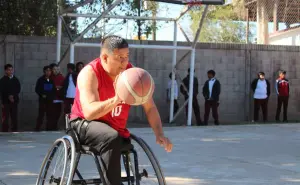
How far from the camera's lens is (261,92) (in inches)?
661

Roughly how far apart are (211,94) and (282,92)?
2.99 meters

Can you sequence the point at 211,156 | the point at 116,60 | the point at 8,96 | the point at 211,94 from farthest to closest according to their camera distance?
the point at 211,94 → the point at 8,96 → the point at 211,156 → the point at 116,60

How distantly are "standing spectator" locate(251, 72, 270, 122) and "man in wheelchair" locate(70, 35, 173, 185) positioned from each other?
1270cm

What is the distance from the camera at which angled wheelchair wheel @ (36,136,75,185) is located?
4074mm

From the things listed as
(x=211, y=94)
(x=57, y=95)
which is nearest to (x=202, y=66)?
(x=211, y=94)

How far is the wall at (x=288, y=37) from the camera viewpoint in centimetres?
1984

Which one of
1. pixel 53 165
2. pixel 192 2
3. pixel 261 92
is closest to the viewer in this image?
pixel 53 165

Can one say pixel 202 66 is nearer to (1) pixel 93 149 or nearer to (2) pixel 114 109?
(2) pixel 114 109

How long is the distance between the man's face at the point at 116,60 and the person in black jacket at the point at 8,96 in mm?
9549

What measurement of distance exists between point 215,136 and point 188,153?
2.83 meters

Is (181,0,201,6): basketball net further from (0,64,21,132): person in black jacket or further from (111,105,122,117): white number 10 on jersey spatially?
(111,105,122,117): white number 10 on jersey

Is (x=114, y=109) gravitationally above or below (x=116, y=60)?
below

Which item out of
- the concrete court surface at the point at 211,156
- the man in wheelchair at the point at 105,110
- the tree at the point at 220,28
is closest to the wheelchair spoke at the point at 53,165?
the man in wheelchair at the point at 105,110

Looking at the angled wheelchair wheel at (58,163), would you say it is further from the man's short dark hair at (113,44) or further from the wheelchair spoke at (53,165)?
the man's short dark hair at (113,44)
